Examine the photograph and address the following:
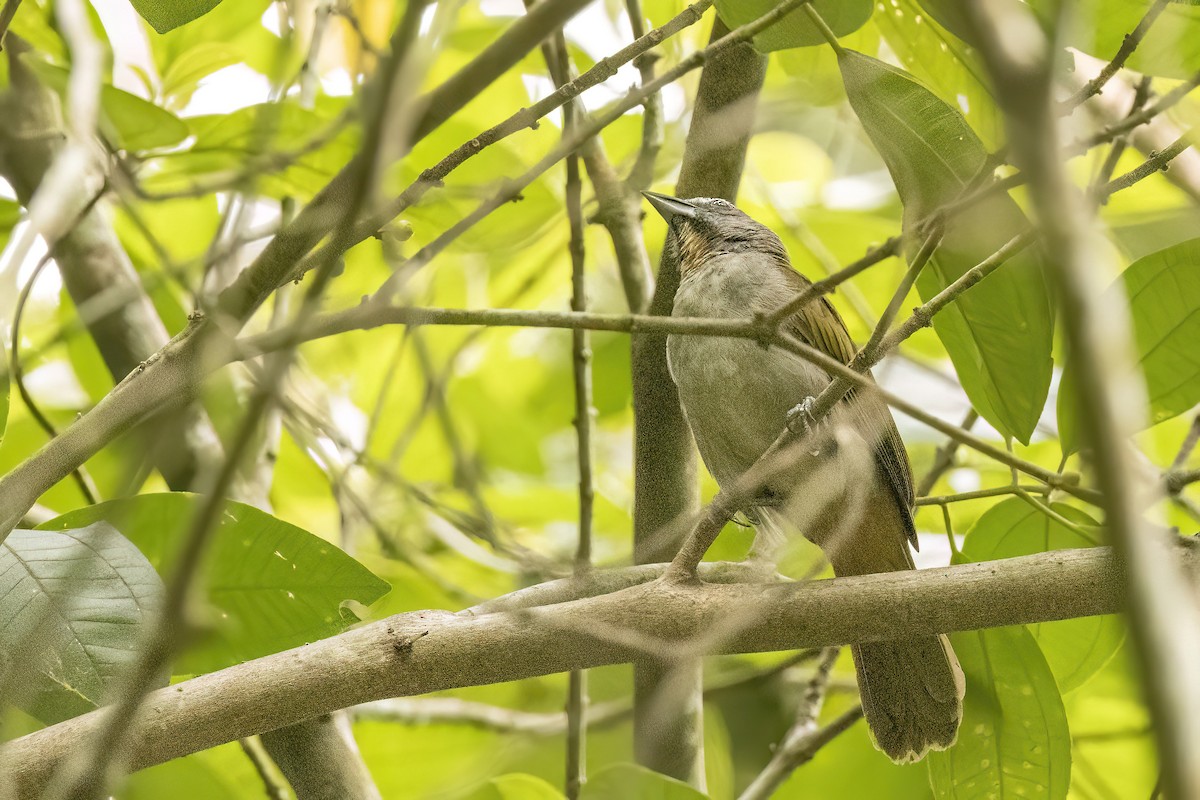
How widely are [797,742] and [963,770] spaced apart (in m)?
0.38

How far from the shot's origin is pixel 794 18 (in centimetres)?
208

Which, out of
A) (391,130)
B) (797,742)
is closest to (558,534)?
(797,742)

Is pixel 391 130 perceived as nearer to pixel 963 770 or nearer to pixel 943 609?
pixel 943 609

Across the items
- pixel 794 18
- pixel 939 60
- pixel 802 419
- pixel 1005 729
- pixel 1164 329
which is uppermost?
pixel 939 60

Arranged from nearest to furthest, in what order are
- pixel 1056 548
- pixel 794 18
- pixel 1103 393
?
pixel 1103 393
pixel 794 18
pixel 1056 548

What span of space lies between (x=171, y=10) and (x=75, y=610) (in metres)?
1.00

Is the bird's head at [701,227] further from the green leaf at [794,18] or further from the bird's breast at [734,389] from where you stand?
the green leaf at [794,18]

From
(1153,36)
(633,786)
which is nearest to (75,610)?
(633,786)

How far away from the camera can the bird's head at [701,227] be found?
3.06m

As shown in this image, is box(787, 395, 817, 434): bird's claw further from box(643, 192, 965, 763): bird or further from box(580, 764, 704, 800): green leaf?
box(580, 764, 704, 800): green leaf

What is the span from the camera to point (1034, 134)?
1.98 feet

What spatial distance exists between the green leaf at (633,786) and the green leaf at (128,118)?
1609mm

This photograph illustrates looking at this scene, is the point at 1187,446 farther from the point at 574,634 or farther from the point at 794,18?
the point at 574,634

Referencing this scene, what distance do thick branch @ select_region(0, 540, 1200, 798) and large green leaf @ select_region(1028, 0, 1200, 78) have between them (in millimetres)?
917
